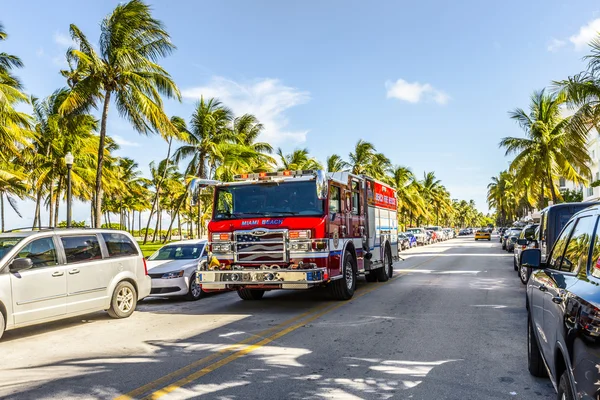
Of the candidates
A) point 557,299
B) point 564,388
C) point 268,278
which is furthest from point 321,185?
point 564,388

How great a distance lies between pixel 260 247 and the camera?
10.4m

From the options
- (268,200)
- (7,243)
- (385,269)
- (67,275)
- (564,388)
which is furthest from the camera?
(385,269)

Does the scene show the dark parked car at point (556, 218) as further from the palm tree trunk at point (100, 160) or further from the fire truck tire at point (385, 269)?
the palm tree trunk at point (100, 160)

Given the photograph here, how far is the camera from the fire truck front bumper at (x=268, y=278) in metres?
9.90

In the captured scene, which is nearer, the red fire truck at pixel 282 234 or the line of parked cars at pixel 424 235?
the red fire truck at pixel 282 234

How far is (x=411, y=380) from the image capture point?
559cm

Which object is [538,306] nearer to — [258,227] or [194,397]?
[194,397]

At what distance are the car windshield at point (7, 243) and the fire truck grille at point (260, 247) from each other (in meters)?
3.93

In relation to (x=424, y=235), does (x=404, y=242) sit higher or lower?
lower

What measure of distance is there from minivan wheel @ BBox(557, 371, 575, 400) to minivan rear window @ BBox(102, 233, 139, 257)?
863cm

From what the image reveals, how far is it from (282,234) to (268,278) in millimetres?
899

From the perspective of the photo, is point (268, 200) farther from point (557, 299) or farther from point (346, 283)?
point (557, 299)

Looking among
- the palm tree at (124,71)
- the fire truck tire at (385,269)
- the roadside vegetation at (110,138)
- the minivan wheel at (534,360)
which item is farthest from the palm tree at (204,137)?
the minivan wheel at (534,360)

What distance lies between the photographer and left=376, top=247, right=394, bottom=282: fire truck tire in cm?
1559
